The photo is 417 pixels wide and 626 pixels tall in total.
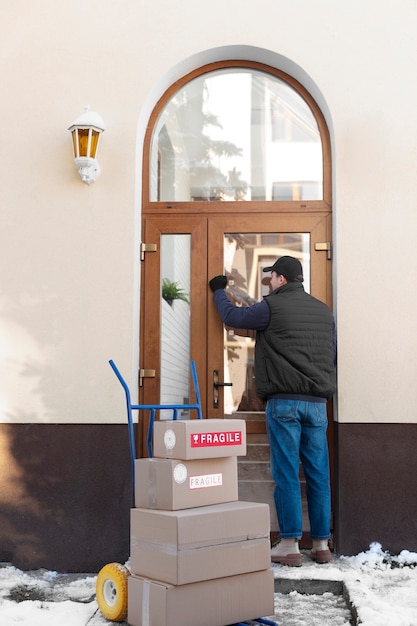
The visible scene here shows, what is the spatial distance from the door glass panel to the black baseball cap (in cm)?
62

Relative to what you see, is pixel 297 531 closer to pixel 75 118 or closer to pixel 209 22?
pixel 75 118

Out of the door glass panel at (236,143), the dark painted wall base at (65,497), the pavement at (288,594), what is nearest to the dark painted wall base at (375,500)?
the pavement at (288,594)

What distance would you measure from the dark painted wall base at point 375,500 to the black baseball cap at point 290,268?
3.54 feet

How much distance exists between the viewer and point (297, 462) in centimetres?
456

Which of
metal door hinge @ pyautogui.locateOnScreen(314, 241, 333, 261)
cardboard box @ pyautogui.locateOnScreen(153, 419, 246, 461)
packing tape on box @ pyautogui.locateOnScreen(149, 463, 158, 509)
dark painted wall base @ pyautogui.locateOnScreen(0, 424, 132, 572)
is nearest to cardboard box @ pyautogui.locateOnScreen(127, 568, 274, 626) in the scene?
packing tape on box @ pyautogui.locateOnScreen(149, 463, 158, 509)

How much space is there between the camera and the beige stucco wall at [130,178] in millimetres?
4906

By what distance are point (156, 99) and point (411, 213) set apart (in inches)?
75.6

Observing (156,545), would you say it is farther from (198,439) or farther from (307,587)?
(307,587)

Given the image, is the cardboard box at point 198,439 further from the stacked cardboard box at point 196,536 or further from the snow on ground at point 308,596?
the snow on ground at point 308,596

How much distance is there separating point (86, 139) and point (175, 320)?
4.34 feet

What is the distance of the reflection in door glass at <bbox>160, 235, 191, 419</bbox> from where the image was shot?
202 inches

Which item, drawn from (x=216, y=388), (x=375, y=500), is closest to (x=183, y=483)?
(x=216, y=388)

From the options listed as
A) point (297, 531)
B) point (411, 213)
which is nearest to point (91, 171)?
point (411, 213)

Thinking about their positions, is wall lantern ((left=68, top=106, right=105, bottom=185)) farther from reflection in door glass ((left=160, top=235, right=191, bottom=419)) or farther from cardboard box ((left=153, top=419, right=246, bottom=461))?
cardboard box ((left=153, top=419, right=246, bottom=461))
